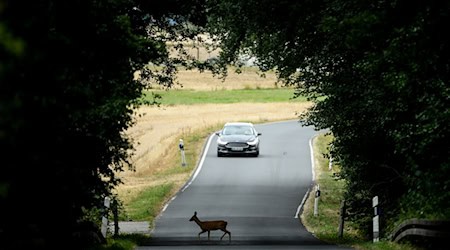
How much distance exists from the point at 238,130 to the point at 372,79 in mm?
32234

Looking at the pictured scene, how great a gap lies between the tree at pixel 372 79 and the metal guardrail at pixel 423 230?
14.7 inches

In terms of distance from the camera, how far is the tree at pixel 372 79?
1435 centimetres

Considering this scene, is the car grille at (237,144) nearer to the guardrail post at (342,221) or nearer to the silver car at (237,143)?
the silver car at (237,143)

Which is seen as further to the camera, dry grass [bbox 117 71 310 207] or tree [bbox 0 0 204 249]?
dry grass [bbox 117 71 310 207]

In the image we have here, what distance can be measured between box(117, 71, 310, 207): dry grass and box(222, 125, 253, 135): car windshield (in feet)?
10.4

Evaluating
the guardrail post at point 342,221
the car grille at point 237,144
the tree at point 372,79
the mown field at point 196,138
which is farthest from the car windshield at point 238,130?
the guardrail post at point 342,221

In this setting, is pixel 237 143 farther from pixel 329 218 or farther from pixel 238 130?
pixel 329 218

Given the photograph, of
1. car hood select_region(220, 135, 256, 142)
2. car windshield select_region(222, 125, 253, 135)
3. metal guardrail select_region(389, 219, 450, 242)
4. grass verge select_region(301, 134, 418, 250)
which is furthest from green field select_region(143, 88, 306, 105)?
metal guardrail select_region(389, 219, 450, 242)

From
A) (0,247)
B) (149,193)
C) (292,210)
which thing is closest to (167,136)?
(149,193)

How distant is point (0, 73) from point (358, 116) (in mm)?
20170

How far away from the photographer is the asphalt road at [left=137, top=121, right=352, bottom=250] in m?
23.9

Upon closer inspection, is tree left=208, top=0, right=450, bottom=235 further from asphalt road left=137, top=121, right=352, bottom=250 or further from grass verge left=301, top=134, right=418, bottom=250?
asphalt road left=137, top=121, right=352, bottom=250

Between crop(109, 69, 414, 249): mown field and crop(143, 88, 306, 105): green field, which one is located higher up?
crop(143, 88, 306, 105): green field

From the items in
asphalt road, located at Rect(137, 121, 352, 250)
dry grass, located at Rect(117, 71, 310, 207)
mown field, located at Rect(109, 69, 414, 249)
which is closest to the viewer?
asphalt road, located at Rect(137, 121, 352, 250)
